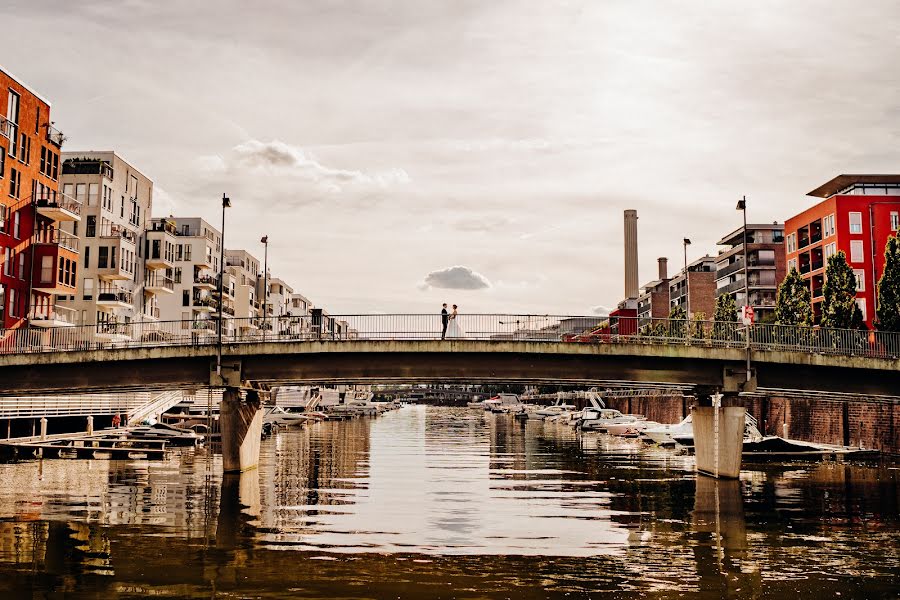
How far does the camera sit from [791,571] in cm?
2420

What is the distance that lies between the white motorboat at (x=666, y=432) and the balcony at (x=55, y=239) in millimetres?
55254

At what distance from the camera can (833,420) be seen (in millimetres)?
70438

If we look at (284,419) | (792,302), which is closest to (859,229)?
(792,302)

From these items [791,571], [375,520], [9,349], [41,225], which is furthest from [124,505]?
[41,225]

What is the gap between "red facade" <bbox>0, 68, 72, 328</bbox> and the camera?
6812cm

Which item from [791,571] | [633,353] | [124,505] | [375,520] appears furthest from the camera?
[633,353]

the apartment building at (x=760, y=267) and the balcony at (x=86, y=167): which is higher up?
the balcony at (x=86, y=167)

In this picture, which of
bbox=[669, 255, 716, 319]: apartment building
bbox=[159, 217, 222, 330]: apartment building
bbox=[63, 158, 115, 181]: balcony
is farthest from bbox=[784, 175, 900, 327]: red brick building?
bbox=[159, 217, 222, 330]: apartment building

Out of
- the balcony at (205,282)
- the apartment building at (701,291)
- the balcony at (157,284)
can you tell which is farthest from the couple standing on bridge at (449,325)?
the apartment building at (701,291)

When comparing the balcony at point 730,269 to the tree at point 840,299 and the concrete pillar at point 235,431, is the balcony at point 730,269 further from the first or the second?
the concrete pillar at point 235,431

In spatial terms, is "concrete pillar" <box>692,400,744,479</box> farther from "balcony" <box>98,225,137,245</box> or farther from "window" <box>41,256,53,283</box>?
"balcony" <box>98,225,137,245</box>

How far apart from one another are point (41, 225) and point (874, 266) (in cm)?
8094

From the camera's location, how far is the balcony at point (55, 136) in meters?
75.4

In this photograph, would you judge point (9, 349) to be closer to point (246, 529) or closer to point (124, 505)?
point (124, 505)
